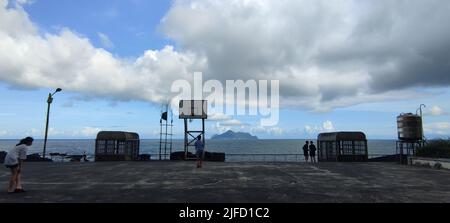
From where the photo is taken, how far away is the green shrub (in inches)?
856

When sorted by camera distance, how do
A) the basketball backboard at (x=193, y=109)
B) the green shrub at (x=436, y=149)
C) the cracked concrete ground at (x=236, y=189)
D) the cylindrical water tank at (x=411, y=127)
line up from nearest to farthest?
1. the cracked concrete ground at (x=236, y=189)
2. the green shrub at (x=436, y=149)
3. the cylindrical water tank at (x=411, y=127)
4. the basketball backboard at (x=193, y=109)

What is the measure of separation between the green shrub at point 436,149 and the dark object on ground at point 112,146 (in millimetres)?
20692

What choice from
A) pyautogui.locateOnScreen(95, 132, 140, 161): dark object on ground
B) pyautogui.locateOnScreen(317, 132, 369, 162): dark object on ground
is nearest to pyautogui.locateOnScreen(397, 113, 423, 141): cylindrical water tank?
pyautogui.locateOnScreen(317, 132, 369, 162): dark object on ground

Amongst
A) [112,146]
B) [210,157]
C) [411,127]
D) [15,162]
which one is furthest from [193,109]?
[15,162]

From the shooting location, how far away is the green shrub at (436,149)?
21.8 meters

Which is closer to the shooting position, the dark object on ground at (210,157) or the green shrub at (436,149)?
the green shrub at (436,149)

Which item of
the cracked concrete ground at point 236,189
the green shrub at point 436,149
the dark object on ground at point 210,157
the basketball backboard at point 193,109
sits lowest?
the cracked concrete ground at point 236,189

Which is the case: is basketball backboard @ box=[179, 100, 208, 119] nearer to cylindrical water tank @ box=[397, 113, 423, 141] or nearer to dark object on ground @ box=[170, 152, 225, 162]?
dark object on ground @ box=[170, 152, 225, 162]

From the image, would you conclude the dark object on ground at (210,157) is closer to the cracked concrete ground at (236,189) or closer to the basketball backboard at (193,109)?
the basketball backboard at (193,109)

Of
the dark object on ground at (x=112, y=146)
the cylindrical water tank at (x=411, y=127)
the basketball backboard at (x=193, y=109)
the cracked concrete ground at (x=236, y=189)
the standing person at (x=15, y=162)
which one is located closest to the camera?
the cracked concrete ground at (x=236, y=189)

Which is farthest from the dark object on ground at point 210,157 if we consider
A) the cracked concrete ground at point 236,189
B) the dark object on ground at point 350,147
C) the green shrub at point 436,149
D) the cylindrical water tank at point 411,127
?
the cracked concrete ground at point 236,189

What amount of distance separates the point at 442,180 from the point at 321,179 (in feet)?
14.7
